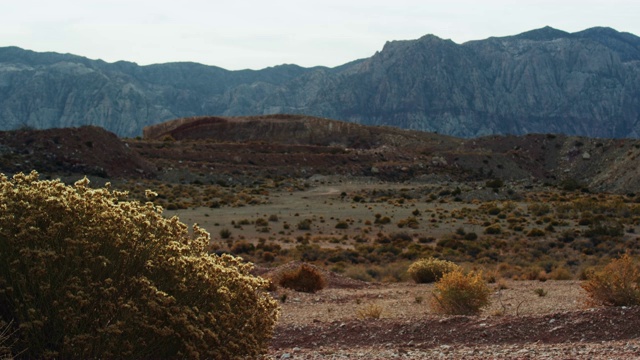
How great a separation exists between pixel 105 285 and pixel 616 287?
1085 centimetres

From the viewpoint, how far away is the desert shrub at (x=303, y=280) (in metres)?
20.3

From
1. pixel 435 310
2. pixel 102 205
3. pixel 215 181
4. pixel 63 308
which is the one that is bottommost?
pixel 215 181

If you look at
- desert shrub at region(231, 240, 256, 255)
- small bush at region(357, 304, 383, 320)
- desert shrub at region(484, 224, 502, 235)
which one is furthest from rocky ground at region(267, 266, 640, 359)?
desert shrub at region(484, 224, 502, 235)

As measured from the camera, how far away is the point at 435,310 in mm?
15602

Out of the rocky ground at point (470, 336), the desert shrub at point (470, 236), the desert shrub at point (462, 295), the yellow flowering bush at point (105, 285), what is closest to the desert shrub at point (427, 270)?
the rocky ground at point (470, 336)

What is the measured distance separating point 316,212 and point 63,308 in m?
48.3

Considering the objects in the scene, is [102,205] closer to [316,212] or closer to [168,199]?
[316,212]

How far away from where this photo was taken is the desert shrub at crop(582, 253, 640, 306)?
Answer: 14094mm

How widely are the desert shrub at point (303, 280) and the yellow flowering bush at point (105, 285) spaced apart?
1199 centimetres

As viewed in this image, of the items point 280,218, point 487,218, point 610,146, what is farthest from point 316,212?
point 610,146

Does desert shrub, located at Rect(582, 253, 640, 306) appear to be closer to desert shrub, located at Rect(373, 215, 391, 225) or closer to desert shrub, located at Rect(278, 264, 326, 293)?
desert shrub, located at Rect(278, 264, 326, 293)

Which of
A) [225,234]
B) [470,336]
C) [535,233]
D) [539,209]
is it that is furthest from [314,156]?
[470,336]

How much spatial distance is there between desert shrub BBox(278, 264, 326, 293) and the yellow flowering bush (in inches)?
472

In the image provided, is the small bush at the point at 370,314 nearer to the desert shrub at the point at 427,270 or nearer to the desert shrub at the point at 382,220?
the desert shrub at the point at 427,270
